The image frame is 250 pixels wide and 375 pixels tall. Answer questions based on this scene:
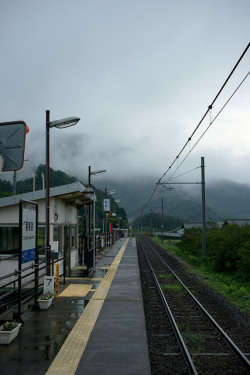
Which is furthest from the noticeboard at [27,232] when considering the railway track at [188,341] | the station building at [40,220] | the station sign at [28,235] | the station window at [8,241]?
the station window at [8,241]

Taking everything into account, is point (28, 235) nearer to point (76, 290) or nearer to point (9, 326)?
point (9, 326)

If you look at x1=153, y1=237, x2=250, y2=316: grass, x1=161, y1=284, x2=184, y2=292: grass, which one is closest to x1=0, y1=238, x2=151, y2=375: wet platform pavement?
x1=161, y1=284, x2=184, y2=292: grass

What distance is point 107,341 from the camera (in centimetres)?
769

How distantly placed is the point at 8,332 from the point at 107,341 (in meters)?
2.00

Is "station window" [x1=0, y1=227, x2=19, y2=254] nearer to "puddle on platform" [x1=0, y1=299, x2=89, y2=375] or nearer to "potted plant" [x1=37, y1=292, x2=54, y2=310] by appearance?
"potted plant" [x1=37, y1=292, x2=54, y2=310]

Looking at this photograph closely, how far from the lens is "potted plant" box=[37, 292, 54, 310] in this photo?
1055 centimetres

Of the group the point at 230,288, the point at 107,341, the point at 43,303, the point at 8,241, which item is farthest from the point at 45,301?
the point at 230,288

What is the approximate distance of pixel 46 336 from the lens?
26.2 feet

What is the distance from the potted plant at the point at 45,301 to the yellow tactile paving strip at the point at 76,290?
1.88 meters

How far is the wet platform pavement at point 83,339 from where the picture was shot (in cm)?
630

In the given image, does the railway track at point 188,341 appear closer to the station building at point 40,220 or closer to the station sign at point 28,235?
the station sign at point 28,235

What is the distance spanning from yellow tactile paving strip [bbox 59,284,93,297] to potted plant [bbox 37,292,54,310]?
6.18 feet

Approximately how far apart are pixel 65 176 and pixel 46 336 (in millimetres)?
126336

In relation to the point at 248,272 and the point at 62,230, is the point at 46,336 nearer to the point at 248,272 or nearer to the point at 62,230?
the point at 62,230
